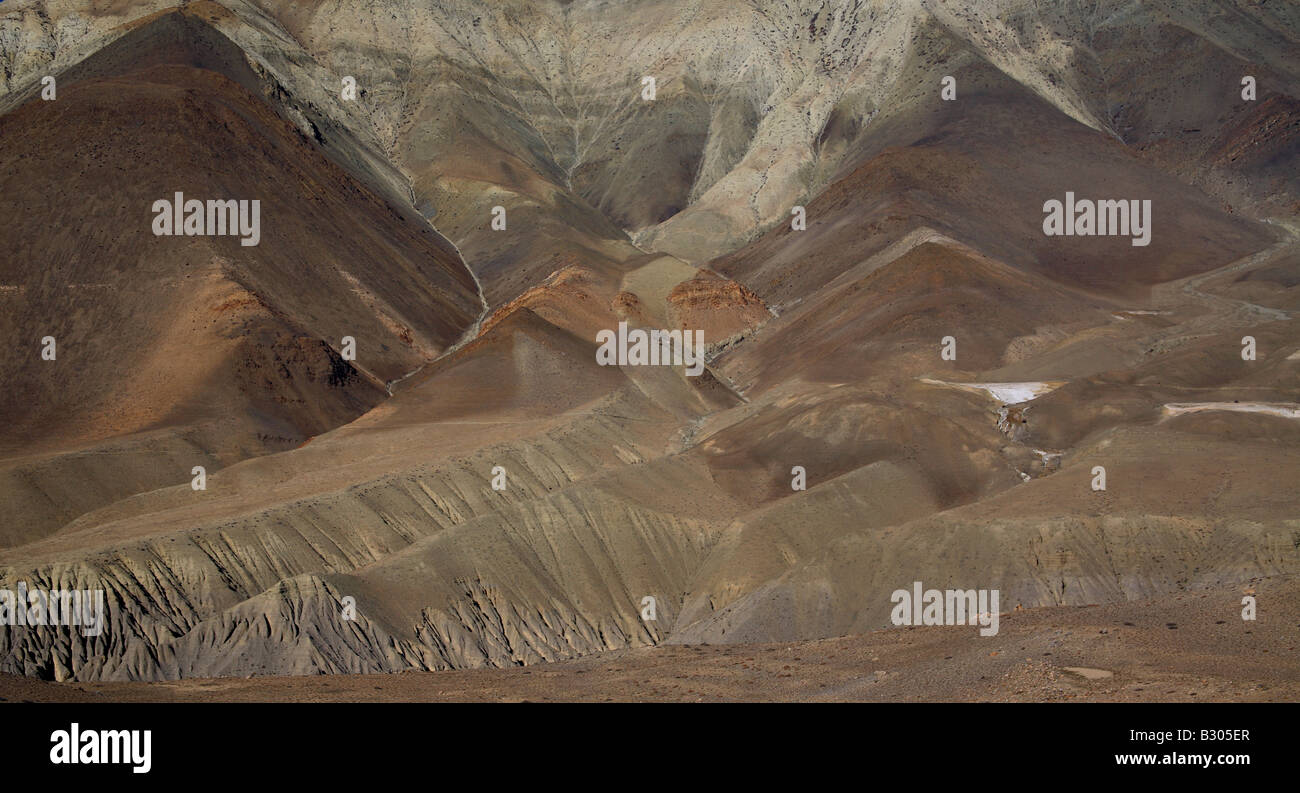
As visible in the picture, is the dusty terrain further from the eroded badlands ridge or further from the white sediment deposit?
the white sediment deposit

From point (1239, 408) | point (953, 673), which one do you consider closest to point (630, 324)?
point (1239, 408)

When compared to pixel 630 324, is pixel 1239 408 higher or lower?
lower

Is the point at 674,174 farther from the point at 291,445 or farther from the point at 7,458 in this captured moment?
the point at 7,458

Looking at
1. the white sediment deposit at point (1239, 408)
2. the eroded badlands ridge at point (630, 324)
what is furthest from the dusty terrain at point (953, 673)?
the white sediment deposit at point (1239, 408)

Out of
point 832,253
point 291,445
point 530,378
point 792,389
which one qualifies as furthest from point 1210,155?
point 291,445

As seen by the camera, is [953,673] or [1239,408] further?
[1239,408]

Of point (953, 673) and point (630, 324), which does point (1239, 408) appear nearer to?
point (953, 673)

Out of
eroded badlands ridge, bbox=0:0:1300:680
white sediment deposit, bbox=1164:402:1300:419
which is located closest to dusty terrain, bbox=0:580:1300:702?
eroded badlands ridge, bbox=0:0:1300:680

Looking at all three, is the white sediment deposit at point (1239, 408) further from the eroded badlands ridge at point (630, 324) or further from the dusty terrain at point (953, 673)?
the dusty terrain at point (953, 673)
